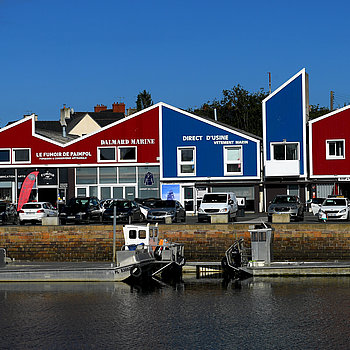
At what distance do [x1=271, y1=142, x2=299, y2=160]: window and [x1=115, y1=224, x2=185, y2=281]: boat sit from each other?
26.9 metres

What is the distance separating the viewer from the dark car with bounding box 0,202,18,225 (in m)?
47.0

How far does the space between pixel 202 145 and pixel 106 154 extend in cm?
793

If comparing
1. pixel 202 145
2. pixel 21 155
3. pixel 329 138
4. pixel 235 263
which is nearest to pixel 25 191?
pixel 235 263

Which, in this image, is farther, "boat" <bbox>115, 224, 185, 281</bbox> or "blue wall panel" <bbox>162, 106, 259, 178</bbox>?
"blue wall panel" <bbox>162, 106, 259, 178</bbox>

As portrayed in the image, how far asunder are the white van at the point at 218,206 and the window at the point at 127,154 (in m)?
14.6

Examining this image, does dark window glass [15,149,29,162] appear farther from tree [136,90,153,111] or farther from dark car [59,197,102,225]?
tree [136,90,153,111]

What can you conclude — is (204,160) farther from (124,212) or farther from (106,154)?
(124,212)

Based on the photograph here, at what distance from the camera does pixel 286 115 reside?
60.4 m

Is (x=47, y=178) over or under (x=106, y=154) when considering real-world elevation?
under

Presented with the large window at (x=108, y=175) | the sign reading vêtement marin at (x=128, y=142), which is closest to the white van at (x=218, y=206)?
the sign reading vêtement marin at (x=128, y=142)

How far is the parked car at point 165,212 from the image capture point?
4591 cm

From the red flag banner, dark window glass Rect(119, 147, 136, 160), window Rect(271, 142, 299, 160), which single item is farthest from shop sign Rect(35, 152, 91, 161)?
the red flag banner

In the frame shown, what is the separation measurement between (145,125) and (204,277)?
30.0 metres

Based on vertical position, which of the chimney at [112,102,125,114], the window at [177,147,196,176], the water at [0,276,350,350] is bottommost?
the water at [0,276,350,350]
